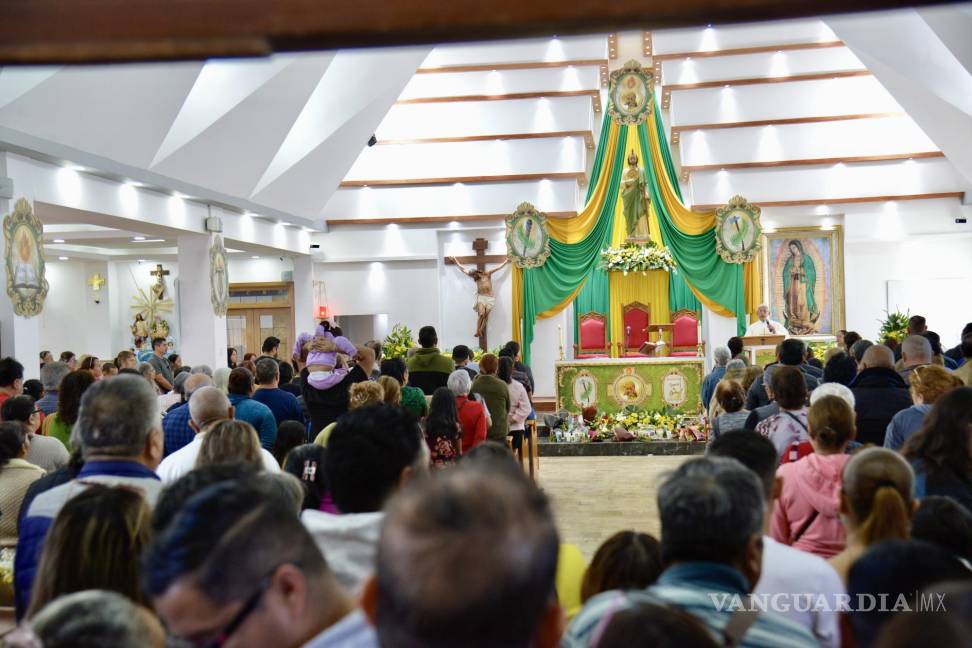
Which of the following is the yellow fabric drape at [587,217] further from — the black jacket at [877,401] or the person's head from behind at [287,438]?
the person's head from behind at [287,438]

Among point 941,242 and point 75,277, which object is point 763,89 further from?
point 75,277

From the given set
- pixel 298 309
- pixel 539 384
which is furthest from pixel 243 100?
pixel 539 384

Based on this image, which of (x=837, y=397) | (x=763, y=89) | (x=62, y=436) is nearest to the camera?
(x=837, y=397)

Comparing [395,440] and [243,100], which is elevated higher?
[243,100]

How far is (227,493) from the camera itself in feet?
5.28

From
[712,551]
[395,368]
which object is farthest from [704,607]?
[395,368]

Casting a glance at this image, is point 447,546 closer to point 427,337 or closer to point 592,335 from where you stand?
point 427,337

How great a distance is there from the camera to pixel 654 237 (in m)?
15.3

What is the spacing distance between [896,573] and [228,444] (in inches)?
84.9

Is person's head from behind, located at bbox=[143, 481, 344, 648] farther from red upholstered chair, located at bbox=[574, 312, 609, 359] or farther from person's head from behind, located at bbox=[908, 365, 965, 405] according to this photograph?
red upholstered chair, located at bbox=[574, 312, 609, 359]

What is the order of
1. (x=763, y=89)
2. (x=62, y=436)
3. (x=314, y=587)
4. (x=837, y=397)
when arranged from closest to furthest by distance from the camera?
(x=314, y=587) → (x=837, y=397) → (x=62, y=436) → (x=763, y=89)

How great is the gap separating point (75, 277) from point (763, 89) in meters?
13.2

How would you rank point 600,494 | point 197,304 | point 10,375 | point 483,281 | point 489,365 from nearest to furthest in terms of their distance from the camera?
point 10,375, point 489,365, point 600,494, point 197,304, point 483,281

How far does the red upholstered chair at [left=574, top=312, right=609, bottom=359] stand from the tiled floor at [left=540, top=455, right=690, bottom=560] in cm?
385
